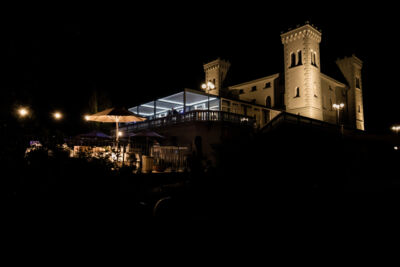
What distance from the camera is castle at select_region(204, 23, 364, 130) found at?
39719mm

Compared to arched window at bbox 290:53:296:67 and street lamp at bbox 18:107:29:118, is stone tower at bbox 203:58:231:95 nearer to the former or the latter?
arched window at bbox 290:53:296:67

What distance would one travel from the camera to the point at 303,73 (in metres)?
40.3

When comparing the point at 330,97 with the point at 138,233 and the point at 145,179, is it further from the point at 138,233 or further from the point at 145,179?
the point at 138,233

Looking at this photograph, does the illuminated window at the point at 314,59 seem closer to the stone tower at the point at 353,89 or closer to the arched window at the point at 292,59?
the arched window at the point at 292,59

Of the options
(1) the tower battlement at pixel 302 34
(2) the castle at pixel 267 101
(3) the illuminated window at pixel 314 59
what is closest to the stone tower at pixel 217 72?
(2) the castle at pixel 267 101

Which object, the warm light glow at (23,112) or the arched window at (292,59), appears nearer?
the warm light glow at (23,112)

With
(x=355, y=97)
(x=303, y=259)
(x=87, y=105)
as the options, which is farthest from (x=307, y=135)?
(x=355, y=97)

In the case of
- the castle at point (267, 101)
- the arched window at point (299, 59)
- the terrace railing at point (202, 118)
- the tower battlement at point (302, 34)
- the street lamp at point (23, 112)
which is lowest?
the street lamp at point (23, 112)

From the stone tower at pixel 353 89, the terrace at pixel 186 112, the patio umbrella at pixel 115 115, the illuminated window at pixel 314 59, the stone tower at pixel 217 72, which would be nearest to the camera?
the patio umbrella at pixel 115 115

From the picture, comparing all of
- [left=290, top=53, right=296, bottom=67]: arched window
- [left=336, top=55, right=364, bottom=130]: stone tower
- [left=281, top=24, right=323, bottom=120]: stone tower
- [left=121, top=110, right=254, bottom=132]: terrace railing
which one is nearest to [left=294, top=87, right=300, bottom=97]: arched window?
[left=281, top=24, right=323, bottom=120]: stone tower

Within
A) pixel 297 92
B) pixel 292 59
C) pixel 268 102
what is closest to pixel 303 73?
pixel 297 92

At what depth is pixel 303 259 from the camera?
16.0 ft

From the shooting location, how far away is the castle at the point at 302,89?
39.7m

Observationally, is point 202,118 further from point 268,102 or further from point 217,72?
point 217,72
